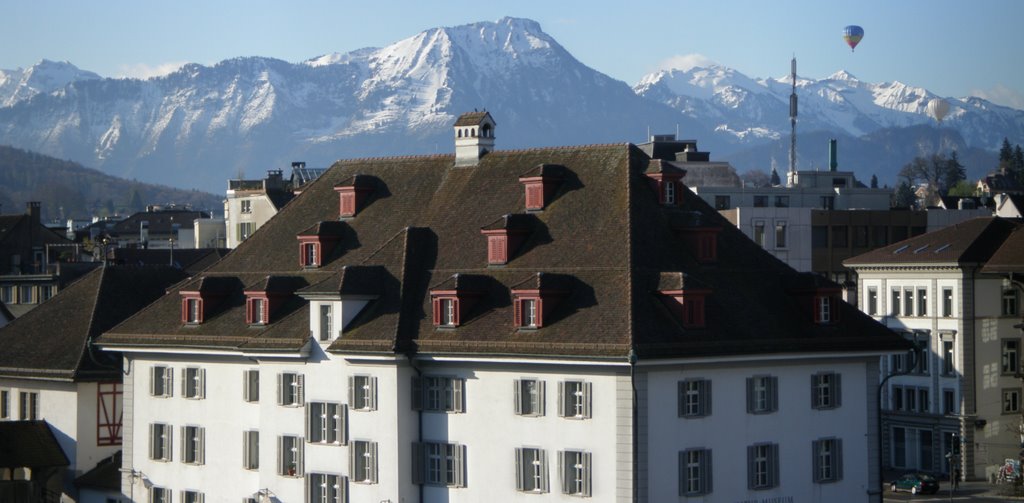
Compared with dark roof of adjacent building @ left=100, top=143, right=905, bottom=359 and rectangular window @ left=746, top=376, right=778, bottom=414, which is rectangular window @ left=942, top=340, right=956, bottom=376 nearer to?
dark roof of adjacent building @ left=100, top=143, right=905, bottom=359

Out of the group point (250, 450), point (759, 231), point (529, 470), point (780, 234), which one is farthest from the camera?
point (780, 234)

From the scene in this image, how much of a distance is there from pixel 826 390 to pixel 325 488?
21.0 m

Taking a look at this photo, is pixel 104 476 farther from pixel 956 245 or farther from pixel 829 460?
pixel 956 245

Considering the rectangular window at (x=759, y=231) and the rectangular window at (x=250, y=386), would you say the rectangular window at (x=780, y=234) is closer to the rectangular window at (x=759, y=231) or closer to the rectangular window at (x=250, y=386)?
the rectangular window at (x=759, y=231)

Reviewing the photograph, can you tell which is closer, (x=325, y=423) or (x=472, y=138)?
(x=325, y=423)

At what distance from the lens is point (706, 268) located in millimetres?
72375

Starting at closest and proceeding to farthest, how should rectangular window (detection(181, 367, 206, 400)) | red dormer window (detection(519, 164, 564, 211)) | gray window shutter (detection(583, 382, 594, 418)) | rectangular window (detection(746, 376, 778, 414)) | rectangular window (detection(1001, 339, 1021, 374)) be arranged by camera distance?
gray window shutter (detection(583, 382, 594, 418)) < rectangular window (detection(746, 376, 778, 414)) < red dormer window (detection(519, 164, 564, 211)) < rectangular window (detection(181, 367, 206, 400)) < rectangular window (detection(1001, 339, 1021, 374))

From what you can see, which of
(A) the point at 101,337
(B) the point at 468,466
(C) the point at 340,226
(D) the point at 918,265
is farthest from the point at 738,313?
(D) the point at 918,265

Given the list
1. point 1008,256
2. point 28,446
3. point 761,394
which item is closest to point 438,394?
point 761,394

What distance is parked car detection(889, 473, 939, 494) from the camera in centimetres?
10519

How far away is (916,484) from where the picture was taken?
105312mm

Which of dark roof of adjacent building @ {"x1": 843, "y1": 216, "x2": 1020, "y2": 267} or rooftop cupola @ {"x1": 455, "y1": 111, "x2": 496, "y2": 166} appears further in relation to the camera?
dark roof of adjacent building @ {"x1": 843, "y1": 216, "x2": 1020, "y2": 267}

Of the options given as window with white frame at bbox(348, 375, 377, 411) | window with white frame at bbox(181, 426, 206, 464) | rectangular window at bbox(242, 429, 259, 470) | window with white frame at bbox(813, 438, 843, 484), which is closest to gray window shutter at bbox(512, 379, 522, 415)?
window with white frame at bbox(348, 375, 377, 411)

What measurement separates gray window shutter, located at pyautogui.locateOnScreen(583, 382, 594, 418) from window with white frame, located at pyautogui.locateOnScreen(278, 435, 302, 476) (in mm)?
15530
